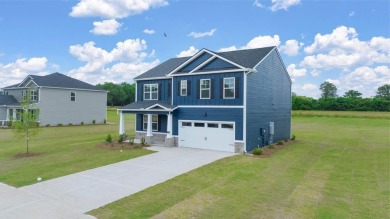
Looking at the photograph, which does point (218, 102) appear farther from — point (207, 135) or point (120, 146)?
point (120, 146)

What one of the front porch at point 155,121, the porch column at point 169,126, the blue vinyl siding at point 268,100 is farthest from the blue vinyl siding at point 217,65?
the porch column at point 169,126

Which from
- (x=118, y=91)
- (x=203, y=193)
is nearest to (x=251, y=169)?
(x=203, y=193)

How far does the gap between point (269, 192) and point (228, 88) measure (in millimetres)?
9262

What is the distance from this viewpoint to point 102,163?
13.8 meters

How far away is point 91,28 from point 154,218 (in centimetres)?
2755

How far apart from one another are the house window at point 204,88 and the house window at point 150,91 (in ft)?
17.1

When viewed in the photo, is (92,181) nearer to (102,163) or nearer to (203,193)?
(102,163)

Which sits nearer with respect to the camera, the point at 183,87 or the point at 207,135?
the point at 207,135

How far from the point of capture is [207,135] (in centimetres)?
1850

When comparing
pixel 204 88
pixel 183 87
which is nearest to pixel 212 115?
pixel 204 88

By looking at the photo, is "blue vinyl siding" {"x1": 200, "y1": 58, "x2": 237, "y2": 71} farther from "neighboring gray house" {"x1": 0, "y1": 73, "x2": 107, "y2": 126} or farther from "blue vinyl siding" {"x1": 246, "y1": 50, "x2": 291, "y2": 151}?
"neighboring gray house" {"x1": 0, "y1": 73, "x2": 107, "y2": 126}

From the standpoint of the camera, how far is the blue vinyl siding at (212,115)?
1703cm

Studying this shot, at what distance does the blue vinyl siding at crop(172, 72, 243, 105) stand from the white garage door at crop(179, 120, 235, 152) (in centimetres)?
140

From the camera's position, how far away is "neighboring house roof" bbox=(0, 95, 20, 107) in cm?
3734
